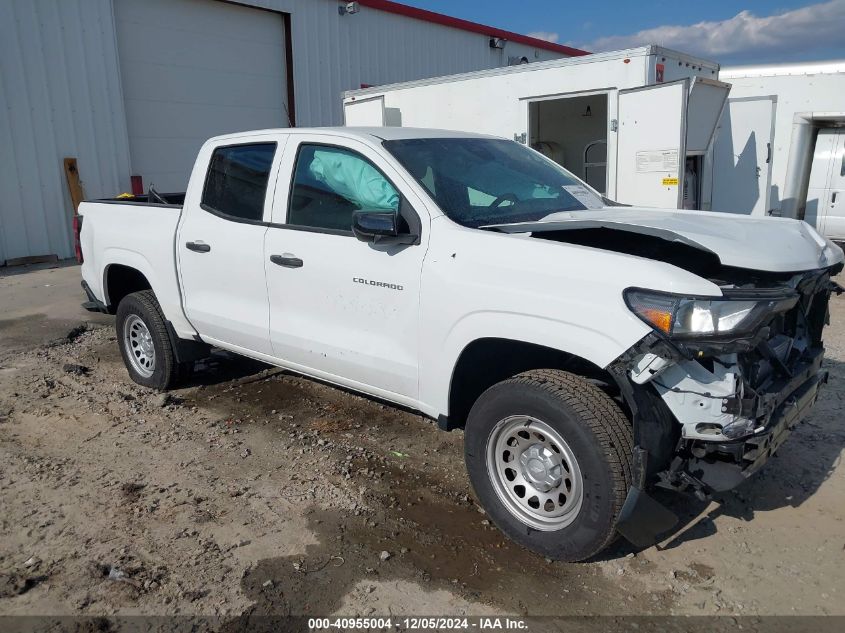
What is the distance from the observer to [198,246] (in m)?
4.79

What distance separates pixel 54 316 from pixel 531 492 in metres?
7.09

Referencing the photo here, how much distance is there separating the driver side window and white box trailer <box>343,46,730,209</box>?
5533 mm

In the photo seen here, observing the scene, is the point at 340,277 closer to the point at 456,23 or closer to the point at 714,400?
the point at 714,400

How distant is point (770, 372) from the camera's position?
3.23m

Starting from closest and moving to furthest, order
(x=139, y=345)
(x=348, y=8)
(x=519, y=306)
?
1. (x=519, y=306)
2. (x=139, y=345)
3. (x=348, y=8)

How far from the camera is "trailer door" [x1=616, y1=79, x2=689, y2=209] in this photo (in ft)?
27.2

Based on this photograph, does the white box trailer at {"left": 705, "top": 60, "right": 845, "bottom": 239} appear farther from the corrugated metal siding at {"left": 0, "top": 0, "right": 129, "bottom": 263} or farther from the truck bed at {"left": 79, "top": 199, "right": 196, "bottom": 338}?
the corrugated metal siding at {"left": 0, "top": 0, "right": 129, "bottom": 263}

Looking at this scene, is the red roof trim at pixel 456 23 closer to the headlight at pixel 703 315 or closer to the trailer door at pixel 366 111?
the trailer door at pixel 366 111

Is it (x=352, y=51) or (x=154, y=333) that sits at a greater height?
(x=352, y=51)

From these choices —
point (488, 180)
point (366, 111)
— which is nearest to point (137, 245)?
point (488, 180)

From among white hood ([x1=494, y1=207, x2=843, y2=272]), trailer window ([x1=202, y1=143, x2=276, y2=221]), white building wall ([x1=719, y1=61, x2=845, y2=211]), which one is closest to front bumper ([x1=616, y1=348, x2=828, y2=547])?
white hood ([x1=494, y1=207, x2=843, y2=272])

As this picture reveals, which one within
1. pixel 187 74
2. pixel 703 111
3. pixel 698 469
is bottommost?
pixel 698 469

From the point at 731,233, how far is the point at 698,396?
108 centimetres

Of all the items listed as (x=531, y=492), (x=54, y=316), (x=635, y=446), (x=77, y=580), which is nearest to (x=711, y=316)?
(x=635, y=446)
